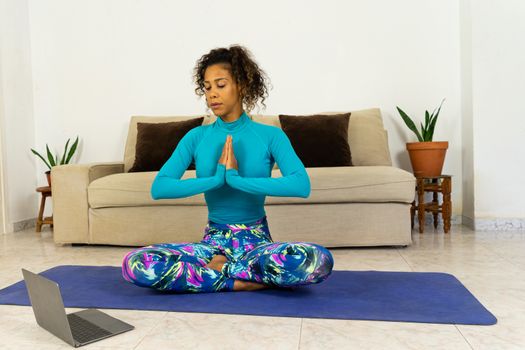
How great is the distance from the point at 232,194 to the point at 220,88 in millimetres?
427

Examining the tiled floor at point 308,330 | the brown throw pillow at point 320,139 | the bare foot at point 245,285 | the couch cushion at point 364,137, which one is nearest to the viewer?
the tiled floor at point 308,330

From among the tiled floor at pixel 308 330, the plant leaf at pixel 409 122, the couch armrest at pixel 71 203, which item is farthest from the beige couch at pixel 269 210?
the plant leaf at pixel 409 122

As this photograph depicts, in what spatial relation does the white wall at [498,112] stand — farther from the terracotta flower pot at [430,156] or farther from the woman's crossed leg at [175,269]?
the woman's crossed leg at [175,269]

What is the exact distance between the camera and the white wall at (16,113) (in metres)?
4.05

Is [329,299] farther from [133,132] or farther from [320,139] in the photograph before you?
[133,132]

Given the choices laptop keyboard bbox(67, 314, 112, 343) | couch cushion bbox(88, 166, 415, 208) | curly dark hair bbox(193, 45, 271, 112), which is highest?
curly dark hair bbox(193, 45, 271, 112)

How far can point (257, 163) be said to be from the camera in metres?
2.07

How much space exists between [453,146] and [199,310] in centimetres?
292

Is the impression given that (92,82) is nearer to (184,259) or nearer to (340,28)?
(340,28)

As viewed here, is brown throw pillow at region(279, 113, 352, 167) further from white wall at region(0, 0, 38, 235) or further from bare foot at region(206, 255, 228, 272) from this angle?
white wall at region(0, 0, 38, 235)

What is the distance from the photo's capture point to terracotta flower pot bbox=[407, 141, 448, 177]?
12.0 ft

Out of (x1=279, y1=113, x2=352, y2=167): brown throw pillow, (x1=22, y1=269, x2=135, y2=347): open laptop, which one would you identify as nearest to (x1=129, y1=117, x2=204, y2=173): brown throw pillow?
(x1=279, y1=113, x2=352, y2=167): brown throw pillow

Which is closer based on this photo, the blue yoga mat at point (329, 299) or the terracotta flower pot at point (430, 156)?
the blue yoga mat at point (329, 299)

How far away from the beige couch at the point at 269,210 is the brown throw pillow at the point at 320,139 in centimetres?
29
